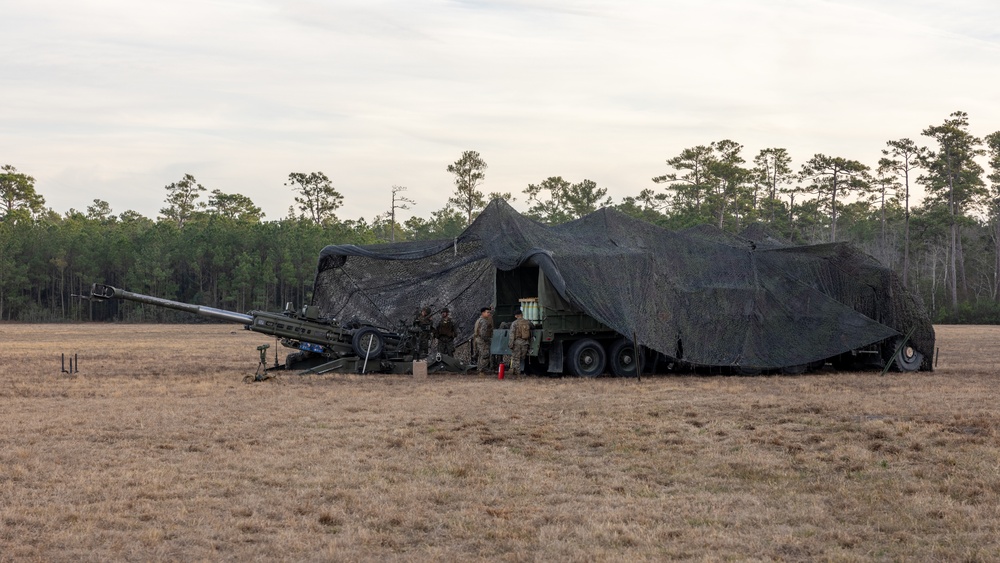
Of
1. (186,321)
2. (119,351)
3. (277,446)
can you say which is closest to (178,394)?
(277,446)

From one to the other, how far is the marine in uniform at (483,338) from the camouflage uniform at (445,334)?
73 cm

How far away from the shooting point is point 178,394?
54.8 ft

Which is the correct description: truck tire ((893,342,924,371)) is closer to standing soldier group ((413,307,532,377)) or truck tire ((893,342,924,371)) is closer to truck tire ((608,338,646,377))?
truck tire ((608,338,646,377))

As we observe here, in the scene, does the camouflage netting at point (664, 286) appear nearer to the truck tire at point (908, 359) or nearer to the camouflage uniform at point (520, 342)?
the truck tire at point (908, 359)

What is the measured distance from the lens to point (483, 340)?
69.1 ft

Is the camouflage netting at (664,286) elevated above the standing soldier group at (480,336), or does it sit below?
above

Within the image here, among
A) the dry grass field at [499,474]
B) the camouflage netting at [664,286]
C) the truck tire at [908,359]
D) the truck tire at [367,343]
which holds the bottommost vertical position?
the dry grass field at [499,474]

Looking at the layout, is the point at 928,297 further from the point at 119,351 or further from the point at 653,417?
the point at 653,417

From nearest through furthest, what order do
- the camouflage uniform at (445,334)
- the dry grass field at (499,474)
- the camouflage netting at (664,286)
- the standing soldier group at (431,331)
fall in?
the dry grass field at (499,474)
the camouflage netting at (664,286)
the standing soldier group at (431,331)
the camouflage uniform at (445,334)

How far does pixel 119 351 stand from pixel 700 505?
1004 inches

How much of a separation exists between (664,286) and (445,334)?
15.6ft

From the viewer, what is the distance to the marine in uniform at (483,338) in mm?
21016

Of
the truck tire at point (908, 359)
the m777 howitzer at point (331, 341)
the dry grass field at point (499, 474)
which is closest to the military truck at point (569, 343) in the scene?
the m777 howitzer at point (331, 341)

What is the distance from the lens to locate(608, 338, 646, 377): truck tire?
2030 centimetres
